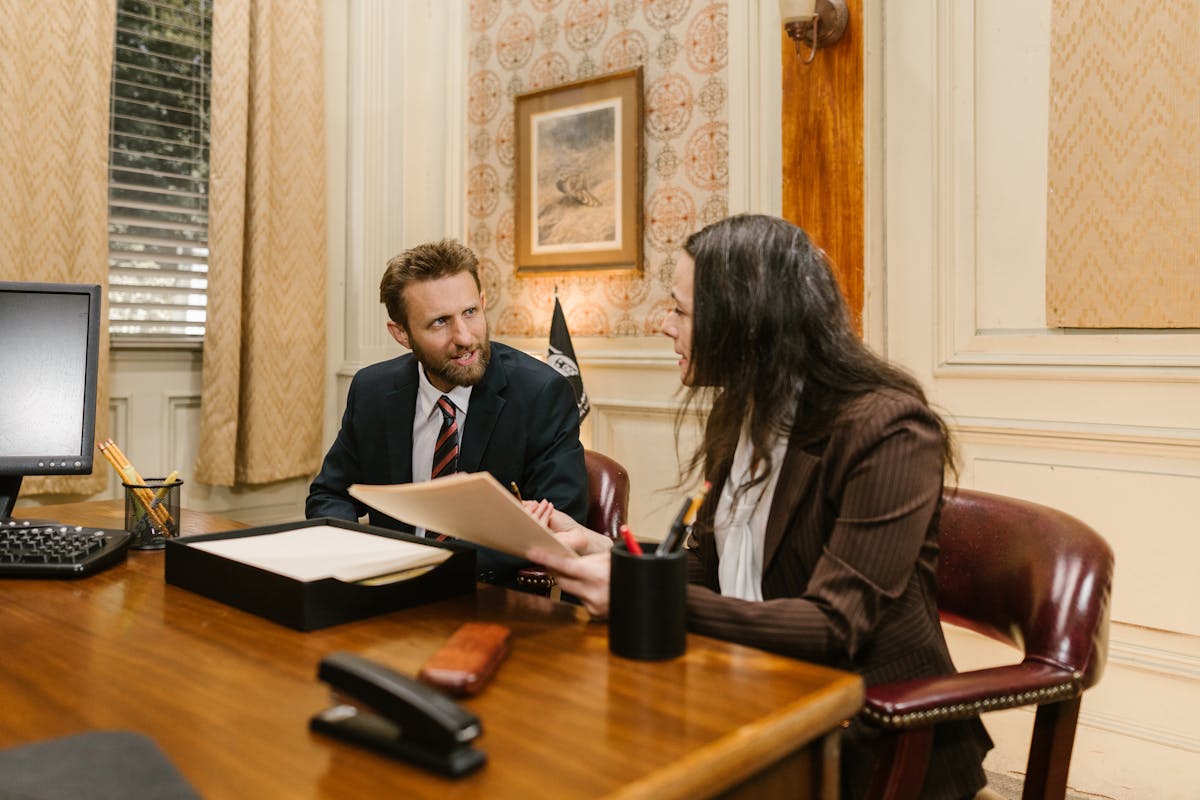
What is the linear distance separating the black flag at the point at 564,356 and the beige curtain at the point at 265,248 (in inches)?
46.0

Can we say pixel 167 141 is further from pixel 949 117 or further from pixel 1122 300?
pixel 1122 300

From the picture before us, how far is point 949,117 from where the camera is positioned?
262 centimetres

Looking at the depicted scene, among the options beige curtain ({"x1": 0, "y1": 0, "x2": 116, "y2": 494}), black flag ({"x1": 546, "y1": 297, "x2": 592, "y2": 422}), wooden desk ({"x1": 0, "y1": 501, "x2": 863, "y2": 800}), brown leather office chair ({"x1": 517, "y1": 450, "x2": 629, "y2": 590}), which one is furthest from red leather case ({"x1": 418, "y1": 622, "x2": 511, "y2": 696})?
beige curtain ({"x1": 0, "y1": 0, "x2": 116, "y2": 494})

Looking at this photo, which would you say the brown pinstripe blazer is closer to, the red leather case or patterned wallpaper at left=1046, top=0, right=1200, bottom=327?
the red leather case

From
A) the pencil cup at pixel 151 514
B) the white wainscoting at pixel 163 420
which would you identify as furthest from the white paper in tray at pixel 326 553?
the white wainscoting at pixel 163 420

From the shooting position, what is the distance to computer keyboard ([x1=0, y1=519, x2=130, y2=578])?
137cm

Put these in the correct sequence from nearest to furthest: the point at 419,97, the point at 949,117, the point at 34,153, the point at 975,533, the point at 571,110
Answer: the point at 975,533
the point at 949,117
the point at 34,153
the point at 571,110
the point at 419,97

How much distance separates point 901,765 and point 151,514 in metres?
1.23

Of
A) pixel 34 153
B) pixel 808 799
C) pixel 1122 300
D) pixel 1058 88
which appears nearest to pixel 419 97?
pixel 34 153

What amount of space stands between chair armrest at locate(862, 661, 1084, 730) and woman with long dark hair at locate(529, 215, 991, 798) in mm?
82

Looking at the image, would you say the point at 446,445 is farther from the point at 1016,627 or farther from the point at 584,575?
the point at 1016,627

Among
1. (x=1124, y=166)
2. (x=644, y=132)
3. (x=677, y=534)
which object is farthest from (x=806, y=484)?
(x=644, y=132)

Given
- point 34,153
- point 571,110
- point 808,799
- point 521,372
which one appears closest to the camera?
point 808,799

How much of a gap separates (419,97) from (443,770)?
3.77 metres
